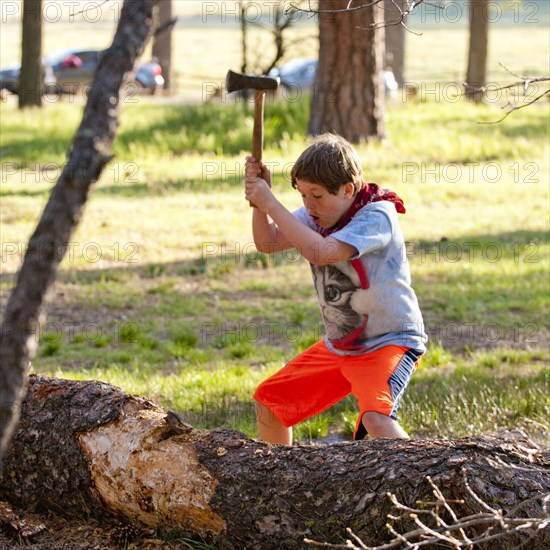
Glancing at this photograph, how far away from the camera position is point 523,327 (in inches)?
265

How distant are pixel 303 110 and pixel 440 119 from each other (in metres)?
2.61

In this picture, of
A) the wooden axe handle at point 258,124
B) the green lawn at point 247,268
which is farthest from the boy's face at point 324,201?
the green lawn at point 247,268

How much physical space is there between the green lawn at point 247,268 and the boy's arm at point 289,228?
4.24ft

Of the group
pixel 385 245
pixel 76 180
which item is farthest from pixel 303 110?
pixel 76 180

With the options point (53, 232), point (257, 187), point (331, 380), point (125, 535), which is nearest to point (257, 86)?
point (257, 187)

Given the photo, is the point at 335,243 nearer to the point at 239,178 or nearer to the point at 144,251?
Result: the point at 144,251

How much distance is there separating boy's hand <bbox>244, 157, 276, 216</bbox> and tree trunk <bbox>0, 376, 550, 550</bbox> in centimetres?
91

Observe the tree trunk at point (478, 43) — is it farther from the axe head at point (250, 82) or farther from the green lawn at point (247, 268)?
the axe head at point (250, 82)

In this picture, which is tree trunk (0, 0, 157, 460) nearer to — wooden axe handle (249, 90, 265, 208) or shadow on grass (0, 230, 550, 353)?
wooden axe handle (249, 90, 265, 208)

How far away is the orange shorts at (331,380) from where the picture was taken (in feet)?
12.1

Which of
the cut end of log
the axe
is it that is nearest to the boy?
the axe

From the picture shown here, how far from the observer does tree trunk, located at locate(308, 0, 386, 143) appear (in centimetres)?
1243

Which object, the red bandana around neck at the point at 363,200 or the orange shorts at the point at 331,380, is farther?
the red bandana around neck at the point at 363,200

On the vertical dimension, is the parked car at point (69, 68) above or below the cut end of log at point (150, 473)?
above
